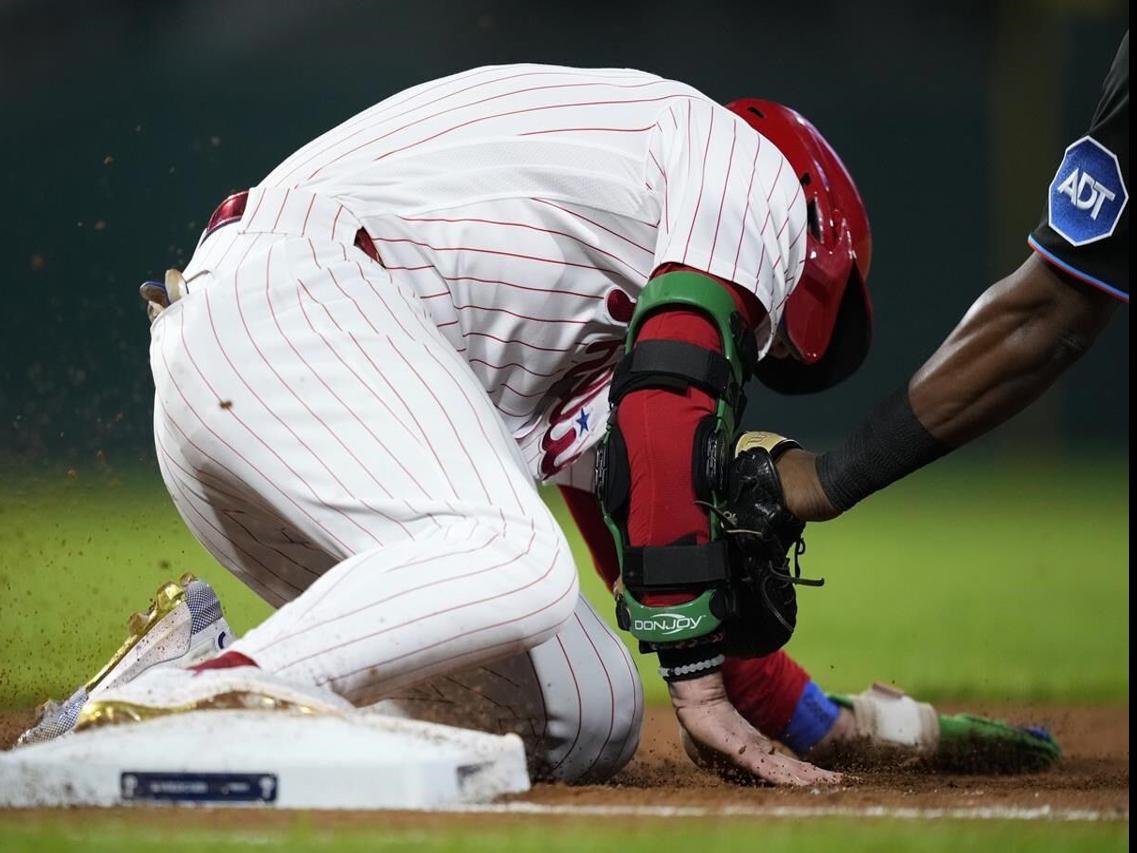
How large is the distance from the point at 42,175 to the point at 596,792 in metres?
5.78

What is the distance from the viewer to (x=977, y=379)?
2.19m

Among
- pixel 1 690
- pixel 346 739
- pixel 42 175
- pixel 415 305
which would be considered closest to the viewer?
pixel 346 739

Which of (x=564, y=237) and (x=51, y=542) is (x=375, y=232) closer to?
(x=564, y=237)

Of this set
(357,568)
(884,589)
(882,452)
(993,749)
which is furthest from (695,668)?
(884,589)

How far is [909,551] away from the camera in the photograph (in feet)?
24.4

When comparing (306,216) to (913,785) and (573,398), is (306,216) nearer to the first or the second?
(573,398)

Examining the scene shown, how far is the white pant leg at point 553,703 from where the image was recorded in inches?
98.0

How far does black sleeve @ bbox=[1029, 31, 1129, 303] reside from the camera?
2.06 meters

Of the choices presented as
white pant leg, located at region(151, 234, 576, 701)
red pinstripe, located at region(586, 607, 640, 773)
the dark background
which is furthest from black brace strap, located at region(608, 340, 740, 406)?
the dark background

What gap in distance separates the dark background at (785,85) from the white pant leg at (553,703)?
5.30m

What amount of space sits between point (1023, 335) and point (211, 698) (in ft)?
4.08

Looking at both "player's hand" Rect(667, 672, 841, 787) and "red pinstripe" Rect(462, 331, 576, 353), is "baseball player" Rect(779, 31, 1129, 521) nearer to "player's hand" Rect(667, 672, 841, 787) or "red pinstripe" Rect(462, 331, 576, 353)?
"player's hand" Rect(667, 672, 841, 787)

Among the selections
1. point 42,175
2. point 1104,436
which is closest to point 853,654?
point 42,175

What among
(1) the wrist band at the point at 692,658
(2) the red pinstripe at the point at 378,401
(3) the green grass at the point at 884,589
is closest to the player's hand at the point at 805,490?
(1) the wrist band at the point at 692,658
